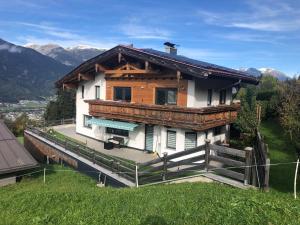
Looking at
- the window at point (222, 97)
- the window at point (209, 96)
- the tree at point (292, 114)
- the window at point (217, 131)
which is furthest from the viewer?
the window at point (222, 97)

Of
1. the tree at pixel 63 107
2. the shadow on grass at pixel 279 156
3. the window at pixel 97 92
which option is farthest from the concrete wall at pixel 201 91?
the tree at pixel 63 107

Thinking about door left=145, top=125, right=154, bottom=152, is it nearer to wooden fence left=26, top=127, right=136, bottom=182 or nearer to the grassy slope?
wooden fence left=26, top=127, right=136, bottom=182

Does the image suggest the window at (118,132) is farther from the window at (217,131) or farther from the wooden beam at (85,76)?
the window at (217,131)

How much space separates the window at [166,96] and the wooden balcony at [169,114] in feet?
4.55

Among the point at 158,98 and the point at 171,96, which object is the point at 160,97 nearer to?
the point at 158,98

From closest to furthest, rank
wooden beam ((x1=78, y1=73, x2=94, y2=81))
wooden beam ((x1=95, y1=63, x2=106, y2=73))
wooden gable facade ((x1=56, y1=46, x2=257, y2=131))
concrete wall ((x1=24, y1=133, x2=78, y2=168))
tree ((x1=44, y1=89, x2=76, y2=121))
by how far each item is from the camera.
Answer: wooden gable facade ((x1=56, y1=46, x2=257, y2=131))
concrete wall ((x1=24, y1=133, x2=78, y2=168))
wooden beam ((x1=95, y1=63, x2=106, y2=73))
wooden beam ((x1=78, y1=73, x2=94, y2=81))
tree ((x1=44, y1=89, x2=76, y2=121))

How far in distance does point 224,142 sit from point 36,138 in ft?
60.9

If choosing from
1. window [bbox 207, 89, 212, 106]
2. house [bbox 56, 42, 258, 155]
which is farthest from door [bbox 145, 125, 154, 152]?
window [bbox 207, 89, 212, 106]

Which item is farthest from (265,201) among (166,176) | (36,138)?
(36,138)

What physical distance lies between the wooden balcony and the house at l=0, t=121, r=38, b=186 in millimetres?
8746

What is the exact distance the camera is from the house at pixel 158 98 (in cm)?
1978

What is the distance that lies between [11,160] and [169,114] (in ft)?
32.9

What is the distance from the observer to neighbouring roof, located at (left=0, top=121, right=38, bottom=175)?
47.9 feet

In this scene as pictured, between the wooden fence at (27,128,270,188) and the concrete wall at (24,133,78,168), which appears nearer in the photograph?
the wooden fence at (27,128,270,188)
